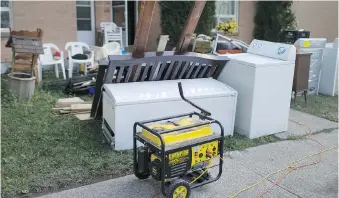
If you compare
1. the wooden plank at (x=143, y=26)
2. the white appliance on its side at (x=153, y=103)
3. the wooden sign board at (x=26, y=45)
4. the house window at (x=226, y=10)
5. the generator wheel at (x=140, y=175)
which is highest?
the house window at (x=226, y=10)

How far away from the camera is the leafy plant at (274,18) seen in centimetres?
1148

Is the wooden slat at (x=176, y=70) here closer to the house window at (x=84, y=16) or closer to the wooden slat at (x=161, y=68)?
the wooden slat at (x=161, y=68)

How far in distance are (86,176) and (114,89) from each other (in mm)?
1118

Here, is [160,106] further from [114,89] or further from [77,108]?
[77,108]

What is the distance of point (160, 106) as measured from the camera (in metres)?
3.85

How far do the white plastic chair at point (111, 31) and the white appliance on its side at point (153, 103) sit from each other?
514cm

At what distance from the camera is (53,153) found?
3729mm

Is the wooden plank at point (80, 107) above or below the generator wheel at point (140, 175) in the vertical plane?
above

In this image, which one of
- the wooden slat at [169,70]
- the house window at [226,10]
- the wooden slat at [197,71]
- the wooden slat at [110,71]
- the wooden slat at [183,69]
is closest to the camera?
the wooden slat at [110,71]

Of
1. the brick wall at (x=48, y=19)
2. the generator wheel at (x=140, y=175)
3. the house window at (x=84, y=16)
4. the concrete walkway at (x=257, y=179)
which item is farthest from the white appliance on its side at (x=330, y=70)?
the house window at (x=84, y=16)

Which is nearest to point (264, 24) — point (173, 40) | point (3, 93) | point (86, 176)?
point (173, 40)

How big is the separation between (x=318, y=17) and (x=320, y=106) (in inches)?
343

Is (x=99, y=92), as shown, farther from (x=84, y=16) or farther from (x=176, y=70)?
(x=84, y=16)

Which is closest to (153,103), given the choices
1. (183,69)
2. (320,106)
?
(183,69)
